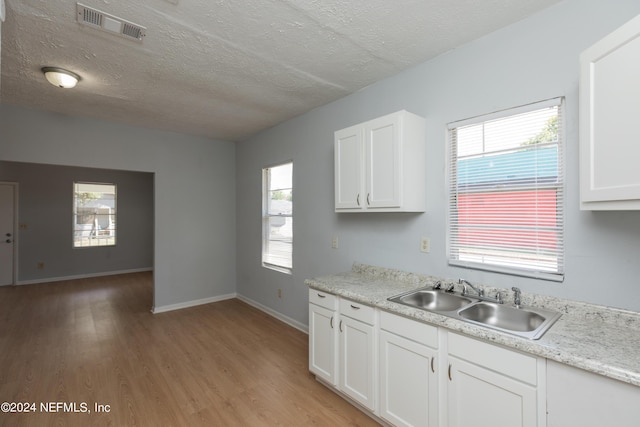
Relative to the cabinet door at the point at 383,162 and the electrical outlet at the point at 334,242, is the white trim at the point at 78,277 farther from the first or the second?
the cabinet door at the point at 383,162

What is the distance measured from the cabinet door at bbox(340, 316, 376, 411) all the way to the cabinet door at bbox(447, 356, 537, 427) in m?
0.57

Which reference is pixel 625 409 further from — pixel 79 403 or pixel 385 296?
pixel 79 403

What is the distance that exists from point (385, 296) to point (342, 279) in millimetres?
604

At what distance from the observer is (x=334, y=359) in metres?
2.42

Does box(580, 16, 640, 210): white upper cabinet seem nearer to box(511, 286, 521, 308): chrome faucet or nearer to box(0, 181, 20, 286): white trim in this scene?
box(511, 286, 521, 308): chrome faucet

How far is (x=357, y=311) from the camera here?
7.36 ft

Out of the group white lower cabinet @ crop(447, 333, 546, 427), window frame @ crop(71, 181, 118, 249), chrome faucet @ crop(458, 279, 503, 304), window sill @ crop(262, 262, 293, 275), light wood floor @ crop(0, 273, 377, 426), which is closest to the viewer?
white lower cabinet @ crop(447, 333, 546, 427)

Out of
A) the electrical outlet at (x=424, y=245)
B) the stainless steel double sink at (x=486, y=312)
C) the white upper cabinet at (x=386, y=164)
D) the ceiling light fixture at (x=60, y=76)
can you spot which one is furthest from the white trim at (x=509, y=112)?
the ceiling light fixture at (x=60, y=76)

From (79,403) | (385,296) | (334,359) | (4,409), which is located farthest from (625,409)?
(4,409)

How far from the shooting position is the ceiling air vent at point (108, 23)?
189 cm

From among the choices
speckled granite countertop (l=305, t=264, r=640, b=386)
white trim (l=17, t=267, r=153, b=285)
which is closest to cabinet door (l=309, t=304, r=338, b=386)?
speckled granite countertop (l=305, t=264, r=640, b=386)

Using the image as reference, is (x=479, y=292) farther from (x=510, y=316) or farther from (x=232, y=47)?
(x=232, y=47)

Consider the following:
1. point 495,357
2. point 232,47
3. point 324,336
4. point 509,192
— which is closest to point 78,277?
point 324,336

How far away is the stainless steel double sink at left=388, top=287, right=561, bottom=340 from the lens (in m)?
1.63
